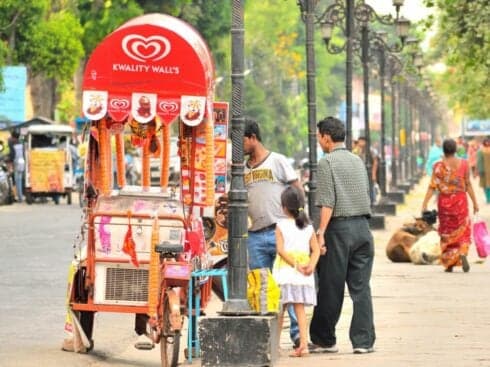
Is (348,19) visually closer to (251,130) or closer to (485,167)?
(251,130)

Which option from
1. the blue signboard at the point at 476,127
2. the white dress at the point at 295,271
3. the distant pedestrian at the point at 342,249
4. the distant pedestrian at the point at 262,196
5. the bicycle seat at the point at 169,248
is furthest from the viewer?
the blue signboard at the point at 476,127

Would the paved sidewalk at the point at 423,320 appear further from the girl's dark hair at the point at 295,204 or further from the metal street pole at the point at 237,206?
the girl's dark hair at the point at 295,204

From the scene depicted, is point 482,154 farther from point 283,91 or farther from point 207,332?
point 283,91

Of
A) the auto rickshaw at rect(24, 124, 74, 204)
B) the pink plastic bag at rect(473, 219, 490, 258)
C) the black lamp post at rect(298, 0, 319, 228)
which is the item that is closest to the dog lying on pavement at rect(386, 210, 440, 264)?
the pink plastic bag at rect(473, 219, 490, 258)

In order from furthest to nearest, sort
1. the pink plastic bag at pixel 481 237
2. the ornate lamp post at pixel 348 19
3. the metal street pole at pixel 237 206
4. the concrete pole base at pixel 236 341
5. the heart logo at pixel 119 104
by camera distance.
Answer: the ornate lamp post at pixel 348 19 → the pink plastic bag at pixel 481 237 → the heart logo at pixel 119 104 → the metal street pole at pixel 237 206 → the concrete pole base at pixel 236 341

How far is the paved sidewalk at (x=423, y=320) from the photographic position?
1245 cm

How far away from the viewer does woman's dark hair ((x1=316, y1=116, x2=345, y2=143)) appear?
13.2 m

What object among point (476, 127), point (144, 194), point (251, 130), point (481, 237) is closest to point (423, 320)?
point (251, 130)

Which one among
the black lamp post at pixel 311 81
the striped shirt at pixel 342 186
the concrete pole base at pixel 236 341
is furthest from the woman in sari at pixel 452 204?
the concrete pole base at pixel 236 341

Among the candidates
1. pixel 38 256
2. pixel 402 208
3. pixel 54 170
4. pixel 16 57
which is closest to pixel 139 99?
pixel 38 256

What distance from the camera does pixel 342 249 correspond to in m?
13.0

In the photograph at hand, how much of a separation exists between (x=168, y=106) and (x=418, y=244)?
Result: 11.6 metres

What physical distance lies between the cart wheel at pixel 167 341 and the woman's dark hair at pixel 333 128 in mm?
1999

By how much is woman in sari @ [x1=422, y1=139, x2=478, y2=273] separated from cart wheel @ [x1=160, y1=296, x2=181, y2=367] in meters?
10.0
